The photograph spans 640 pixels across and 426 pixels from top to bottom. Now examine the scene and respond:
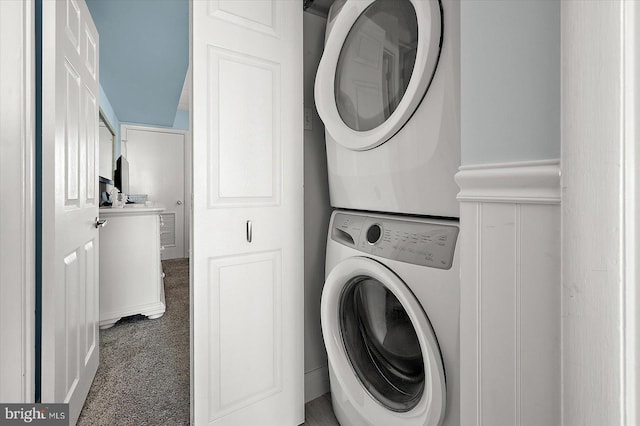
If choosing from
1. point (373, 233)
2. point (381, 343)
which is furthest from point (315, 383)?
point (373, 233)

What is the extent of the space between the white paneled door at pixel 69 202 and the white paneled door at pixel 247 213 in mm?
480

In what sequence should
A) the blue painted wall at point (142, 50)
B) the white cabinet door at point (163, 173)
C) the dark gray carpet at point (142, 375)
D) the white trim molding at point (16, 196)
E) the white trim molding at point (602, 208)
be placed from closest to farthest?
the white trim molding at point (602, 208)
the white trim molding at point (16, 196)
the dark gray carpet at point (142, 375)
the blue painted wall at point (142, 50)
the white cabinet door at point (163, 173)

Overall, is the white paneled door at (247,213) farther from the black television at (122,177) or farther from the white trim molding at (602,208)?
the black television at (122,177)

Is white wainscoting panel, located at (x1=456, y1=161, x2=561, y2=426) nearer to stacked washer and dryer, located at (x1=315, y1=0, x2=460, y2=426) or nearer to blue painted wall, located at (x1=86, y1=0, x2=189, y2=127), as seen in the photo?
stacked washer and dryer, located at (x1=315, y1=0, x2=460, y2=426)

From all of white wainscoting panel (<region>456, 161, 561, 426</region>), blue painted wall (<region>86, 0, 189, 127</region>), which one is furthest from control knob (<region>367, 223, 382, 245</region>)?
blue painted wall (<region>86, 0, 189, 127</region>)

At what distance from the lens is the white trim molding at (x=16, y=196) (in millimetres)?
→ 971

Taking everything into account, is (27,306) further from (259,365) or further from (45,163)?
(259,365)

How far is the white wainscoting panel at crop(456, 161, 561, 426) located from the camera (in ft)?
1.54

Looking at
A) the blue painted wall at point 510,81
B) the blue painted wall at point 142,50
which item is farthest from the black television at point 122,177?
the blue painted wall at point 510,81

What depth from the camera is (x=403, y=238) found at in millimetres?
1019

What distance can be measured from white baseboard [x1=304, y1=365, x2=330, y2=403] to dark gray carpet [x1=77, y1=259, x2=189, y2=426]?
0.56m

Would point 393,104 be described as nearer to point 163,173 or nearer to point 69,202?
point 69,202

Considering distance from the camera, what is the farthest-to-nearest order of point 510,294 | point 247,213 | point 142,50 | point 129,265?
1. point 142,50
2. point 129,265
3. point 247,213
4. point 510,294

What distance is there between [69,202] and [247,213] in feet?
2.42
